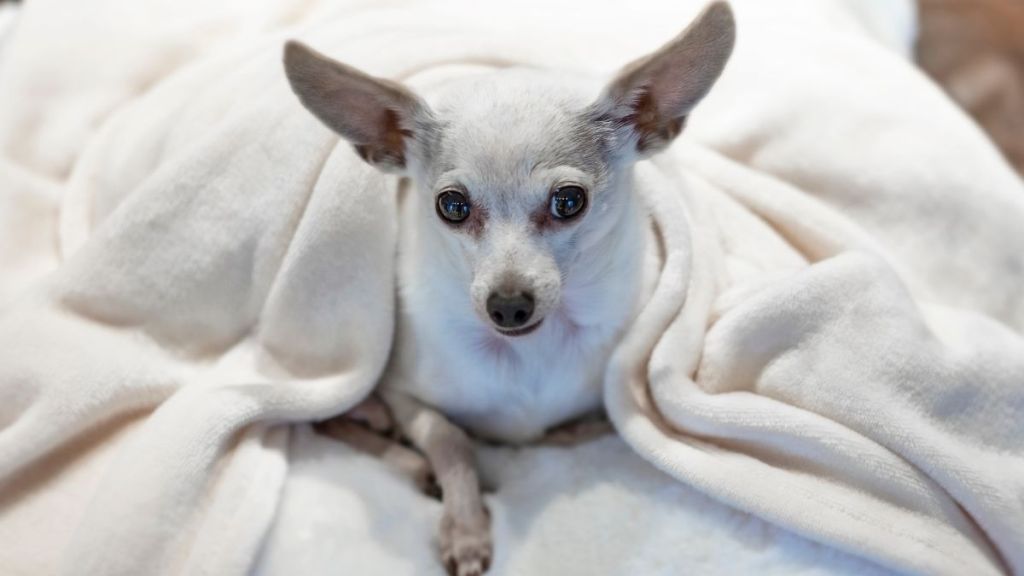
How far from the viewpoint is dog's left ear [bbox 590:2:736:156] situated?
95cm

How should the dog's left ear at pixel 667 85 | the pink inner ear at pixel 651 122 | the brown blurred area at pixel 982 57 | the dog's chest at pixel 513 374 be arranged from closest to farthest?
the dog's left ear at pixel 667 85 → the pink inner ear at pixel 651 122 → the dog's chest at pixel 513 374 → the brown blurred area at pixel 982 57

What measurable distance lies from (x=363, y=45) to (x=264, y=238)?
35cm

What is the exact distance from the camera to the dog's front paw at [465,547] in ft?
3.73

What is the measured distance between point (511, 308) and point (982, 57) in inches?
72.1

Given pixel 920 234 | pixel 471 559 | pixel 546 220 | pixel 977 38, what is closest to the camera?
pixel 546 220

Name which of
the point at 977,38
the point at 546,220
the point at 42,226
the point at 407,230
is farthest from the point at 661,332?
the point at 977,38

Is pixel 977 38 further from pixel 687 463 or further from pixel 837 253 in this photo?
pixel 687 463

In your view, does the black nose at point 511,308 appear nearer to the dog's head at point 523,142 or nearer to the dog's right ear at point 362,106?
the dog's head at point 523,142

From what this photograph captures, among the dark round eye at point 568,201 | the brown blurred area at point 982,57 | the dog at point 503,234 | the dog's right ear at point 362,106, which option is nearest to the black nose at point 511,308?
the dog at point 503,234

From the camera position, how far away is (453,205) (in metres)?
1.04

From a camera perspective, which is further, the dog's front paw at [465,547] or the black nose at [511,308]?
the dog's front paw at [465,547]

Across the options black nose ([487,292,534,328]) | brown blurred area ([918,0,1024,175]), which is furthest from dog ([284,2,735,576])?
brown blurred area ([918,0,1024,175])

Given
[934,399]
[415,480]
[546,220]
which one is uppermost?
[546,220]

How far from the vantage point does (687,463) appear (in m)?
1.14
